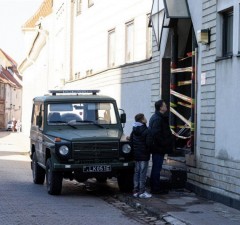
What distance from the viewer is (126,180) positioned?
14023mm

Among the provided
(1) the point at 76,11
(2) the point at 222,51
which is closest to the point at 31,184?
(2) the point at 222,51

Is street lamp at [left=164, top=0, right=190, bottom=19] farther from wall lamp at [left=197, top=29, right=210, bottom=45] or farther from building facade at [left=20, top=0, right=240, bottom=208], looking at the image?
wall lamp at [left=197, top=29, right=210, bottom=45]

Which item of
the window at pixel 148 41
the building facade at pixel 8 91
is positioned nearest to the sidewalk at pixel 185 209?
the window at pixel 148 41

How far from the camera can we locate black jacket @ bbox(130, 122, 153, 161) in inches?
509

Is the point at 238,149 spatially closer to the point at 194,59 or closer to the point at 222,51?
the point at 222,51

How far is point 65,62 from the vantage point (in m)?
31.4

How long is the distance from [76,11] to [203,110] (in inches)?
669

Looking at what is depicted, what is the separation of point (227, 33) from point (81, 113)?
158 inches

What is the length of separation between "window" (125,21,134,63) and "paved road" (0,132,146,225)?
17.9 ft

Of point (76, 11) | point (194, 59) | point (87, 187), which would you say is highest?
point (76, 11)

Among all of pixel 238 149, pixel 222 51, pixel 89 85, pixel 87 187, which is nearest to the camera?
pixel 238 149

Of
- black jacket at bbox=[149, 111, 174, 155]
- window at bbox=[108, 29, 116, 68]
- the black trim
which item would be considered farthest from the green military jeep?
window at bbox=[108, 29, 116, 68]

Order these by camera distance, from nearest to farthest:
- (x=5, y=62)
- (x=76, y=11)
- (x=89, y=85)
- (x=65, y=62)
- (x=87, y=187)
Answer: (x=87, y=187)
(x=89, y=85)
(x=76, y=11)
(x=65, y=62)
(x=5, y=62)

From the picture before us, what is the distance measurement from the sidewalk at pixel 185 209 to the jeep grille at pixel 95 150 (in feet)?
3.04
